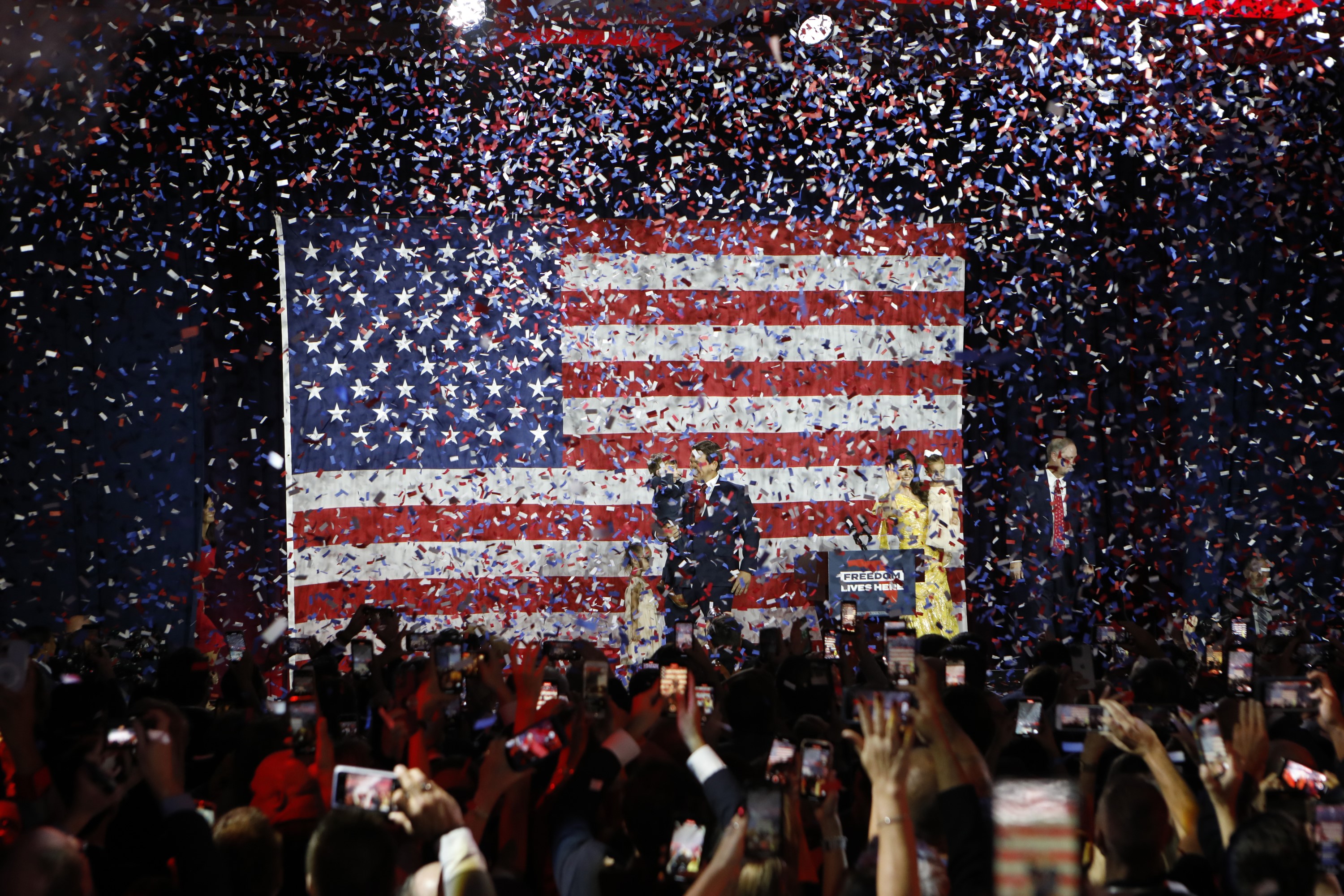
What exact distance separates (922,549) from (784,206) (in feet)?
8.32

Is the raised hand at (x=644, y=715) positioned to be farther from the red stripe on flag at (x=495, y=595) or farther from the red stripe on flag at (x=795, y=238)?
the red stripe on flag at (x=795, y=238)

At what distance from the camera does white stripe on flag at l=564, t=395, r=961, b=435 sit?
7719 millimetres

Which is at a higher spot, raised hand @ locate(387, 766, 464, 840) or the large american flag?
the large american flag

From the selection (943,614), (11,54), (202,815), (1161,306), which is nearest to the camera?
(202,815)

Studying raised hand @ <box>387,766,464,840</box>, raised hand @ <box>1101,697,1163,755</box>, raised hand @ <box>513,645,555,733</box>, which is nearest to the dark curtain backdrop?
raised hand @ <box>513,645,555,733</box>

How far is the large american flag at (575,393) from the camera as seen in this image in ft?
24.4

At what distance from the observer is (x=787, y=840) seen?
1855mm

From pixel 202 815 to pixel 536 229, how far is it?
Answer: 6.30 metres

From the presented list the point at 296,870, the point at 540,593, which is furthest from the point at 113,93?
the point at 296,870

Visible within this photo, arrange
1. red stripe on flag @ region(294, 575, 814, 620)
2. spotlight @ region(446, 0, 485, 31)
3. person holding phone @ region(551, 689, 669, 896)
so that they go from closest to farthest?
person holding phone @ region(551, 689, 669, 896), spotlight @ region(446, 0, 485, 31), red stripe on flag @ region(294, 575, 814, 620)

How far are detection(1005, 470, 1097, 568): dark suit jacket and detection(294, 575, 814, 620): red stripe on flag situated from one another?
1.53 m

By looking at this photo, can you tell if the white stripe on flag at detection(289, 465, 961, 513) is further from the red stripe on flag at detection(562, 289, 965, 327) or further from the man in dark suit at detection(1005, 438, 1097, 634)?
the red stripe on flag at detection(562, 289, 965, 327)

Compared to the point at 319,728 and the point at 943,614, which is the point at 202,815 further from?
the point at 943,614

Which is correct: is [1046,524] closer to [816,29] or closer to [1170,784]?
[816,29]
